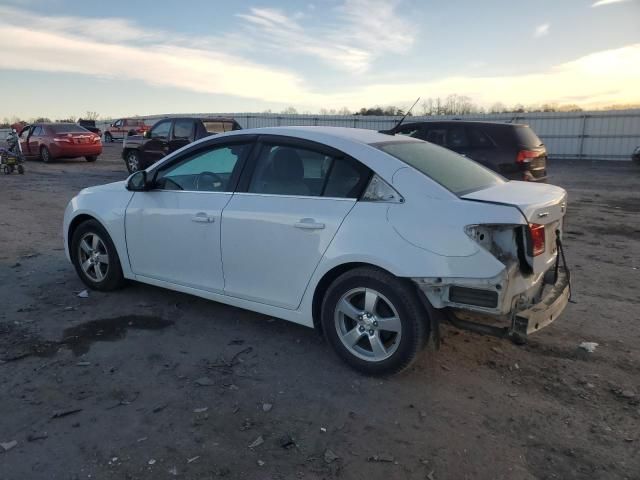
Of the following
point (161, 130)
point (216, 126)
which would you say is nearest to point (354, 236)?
point (216, 126)

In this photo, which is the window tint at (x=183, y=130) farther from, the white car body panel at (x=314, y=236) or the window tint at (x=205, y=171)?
the window tint at (x=205, y=171)

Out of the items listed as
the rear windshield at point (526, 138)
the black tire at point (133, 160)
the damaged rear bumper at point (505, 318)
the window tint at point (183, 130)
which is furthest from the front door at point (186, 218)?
the black tire at point (133, 160)

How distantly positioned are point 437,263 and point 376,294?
0.49 metres

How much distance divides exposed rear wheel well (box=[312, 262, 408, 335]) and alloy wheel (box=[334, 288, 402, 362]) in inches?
6.4

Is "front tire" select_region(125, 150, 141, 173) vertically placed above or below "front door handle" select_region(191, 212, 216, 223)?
below

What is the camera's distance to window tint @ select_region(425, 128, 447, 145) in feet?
33.1

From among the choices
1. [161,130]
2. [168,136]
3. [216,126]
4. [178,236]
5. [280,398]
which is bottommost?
[280,398]

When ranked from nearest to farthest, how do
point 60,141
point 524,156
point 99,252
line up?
point 99,252 < point 524,156 < point 60,141

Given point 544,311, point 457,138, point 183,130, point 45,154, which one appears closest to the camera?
point 544,311

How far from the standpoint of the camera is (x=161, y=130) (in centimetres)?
1562

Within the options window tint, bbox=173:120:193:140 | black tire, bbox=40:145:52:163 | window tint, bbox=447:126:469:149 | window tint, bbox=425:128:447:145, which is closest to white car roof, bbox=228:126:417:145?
window tint, bbox=447:126:469:149

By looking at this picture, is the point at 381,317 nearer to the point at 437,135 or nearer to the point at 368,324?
the point at 368,324

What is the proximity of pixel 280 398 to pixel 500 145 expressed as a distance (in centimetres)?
758

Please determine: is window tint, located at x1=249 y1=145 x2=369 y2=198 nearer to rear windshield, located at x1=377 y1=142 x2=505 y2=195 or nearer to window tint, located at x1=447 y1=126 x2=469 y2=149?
rear windshield, located at x1=377 y1=142 x2=505 y2=195
